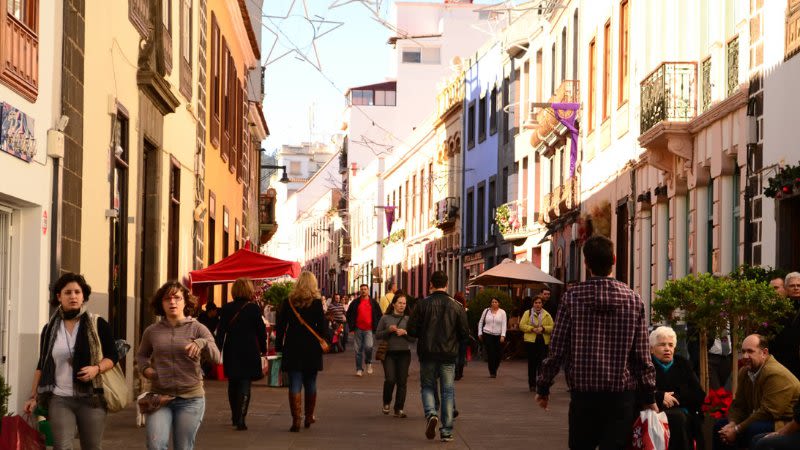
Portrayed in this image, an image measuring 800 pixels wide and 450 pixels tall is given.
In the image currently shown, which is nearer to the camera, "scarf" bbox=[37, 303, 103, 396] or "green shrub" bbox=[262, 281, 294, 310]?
"scarf" bbox=[37, 303, 103, 396]

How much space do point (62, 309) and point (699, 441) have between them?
4.65 meters

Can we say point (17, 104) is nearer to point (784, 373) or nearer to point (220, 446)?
point (220, 446)

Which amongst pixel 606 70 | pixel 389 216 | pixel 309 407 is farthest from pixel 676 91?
pixel 389 216

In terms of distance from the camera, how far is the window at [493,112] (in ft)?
159

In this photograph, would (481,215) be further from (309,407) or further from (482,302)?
(309,407)

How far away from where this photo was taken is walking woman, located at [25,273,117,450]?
9578mm

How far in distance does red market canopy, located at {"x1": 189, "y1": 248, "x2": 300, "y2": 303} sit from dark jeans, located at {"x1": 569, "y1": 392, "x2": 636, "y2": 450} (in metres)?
14.8

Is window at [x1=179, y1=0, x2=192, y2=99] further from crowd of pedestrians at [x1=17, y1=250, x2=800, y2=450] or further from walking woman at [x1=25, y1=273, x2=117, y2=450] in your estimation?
walking woman at [x1=25, y1=273, x2=117, y2=450]

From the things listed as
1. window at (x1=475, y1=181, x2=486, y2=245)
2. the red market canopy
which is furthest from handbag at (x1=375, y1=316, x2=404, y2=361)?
window at (x1=475, y1=181, x2=486, y2=245)

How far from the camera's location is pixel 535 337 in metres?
23.9

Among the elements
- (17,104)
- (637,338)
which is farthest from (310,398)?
(637,338)

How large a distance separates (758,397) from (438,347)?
4915 millimetres

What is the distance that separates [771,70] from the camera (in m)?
18.1

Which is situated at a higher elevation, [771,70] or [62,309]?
[771,70]
